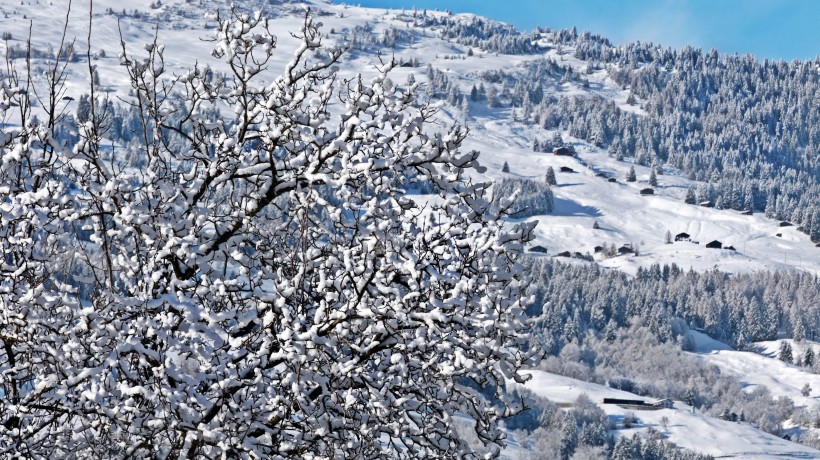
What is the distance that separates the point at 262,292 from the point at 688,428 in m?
107

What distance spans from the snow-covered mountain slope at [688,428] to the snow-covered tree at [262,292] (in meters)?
95.1

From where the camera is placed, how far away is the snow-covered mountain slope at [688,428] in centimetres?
9912

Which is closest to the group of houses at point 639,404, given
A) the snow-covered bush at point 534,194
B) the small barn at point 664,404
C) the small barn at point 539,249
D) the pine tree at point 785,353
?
the small barn at point 664,404

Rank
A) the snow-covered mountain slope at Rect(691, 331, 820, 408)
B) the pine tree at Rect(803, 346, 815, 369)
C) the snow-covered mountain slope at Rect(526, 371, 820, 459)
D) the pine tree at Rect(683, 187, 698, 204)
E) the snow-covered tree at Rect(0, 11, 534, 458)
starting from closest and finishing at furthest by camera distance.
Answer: the snow-covered tree at Rect(0, 11, 534, 458) < the snow-covered mountain slope at Rect(526, 371, 820, 459) < the snow-covered mountain slope at Rect(691, 331, 820, 408) < the pine tree at Rect(803, 346, 815, 369) < the pine tree at Rect(683, 187, 698, 204)

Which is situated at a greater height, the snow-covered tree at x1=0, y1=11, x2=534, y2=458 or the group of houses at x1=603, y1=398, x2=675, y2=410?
the snow-covered tree at x1=0, y1=11, x2=534, y2=458

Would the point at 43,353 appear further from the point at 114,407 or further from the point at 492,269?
the point at 492,269

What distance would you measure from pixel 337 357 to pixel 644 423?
344 ft

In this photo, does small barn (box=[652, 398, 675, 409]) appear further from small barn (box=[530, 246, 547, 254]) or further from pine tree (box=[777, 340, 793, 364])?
small barn (box=[530, 246, 547, 254])

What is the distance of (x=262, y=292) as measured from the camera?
6.57 metres

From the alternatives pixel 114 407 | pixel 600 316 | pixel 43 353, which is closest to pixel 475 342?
pixel 114 407

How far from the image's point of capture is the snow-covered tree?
642 cm

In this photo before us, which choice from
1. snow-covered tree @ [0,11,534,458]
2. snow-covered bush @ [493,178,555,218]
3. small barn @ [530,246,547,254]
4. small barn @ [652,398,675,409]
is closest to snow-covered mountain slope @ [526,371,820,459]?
small barn @ [652,398,675,409]

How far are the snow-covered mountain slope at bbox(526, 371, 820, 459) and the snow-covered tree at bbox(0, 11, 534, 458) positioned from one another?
9514cm

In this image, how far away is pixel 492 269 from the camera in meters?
6.71
